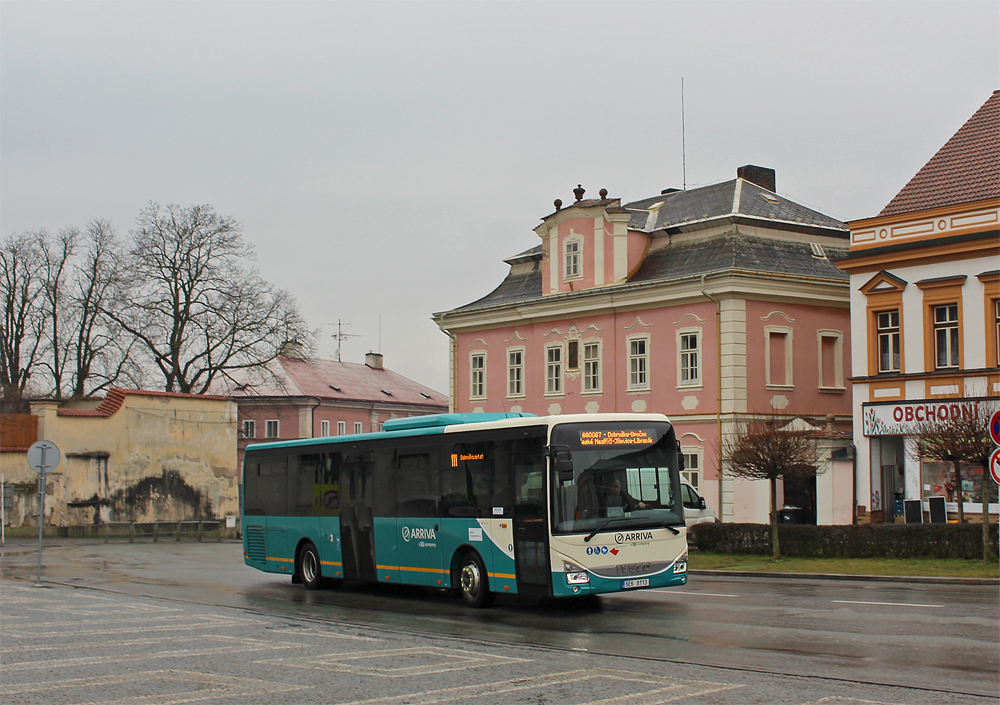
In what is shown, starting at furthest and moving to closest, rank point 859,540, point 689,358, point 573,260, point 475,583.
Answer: point 573,260 → point 689,358 → point 859,540 → point 475,583

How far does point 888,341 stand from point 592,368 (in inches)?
487

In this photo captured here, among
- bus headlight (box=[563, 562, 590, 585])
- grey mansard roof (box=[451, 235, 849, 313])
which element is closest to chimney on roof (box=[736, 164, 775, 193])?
grey mansard roof (box=[451, 235, 849, 313])

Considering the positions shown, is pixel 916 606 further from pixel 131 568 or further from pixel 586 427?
pixel 131 568

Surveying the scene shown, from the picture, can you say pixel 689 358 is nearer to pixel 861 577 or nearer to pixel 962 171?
pixel 962 171

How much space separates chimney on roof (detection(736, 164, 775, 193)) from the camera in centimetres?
4694

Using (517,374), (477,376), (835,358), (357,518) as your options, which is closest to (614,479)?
(357,518)

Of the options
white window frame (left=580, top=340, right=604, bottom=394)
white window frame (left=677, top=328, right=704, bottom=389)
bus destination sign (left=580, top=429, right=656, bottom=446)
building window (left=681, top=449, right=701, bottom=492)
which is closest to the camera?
bus destination sign (left=580, top=429, right=656, bottom=446)

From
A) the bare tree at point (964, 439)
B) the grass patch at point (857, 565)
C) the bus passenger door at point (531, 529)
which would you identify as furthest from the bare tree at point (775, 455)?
the bus passenger door at point (531, 529)

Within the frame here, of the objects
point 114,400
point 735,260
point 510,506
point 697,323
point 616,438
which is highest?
point 735,260

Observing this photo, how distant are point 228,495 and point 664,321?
2143cm

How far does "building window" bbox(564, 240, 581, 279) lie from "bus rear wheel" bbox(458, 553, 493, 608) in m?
26.4

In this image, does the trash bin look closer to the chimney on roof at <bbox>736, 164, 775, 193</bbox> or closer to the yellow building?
the chimney on roof at <bbox>736, 164, 775, 193</bbox>

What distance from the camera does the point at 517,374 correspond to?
46.8 metres

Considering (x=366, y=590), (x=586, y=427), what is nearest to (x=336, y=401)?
(x=366, y=590)
